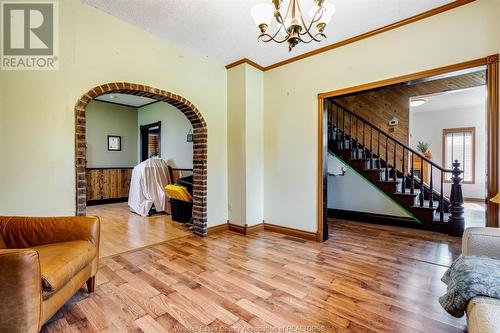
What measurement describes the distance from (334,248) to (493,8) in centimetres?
300

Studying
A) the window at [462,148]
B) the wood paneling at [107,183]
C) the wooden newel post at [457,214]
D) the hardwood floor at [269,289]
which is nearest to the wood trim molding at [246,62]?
the hardwood floor at [269,289]

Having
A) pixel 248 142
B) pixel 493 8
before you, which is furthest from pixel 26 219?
pixel 493 8

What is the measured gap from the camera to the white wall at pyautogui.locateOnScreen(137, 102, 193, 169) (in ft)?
18.5

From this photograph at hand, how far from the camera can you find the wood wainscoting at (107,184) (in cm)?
625

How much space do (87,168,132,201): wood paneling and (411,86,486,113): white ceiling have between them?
810cm

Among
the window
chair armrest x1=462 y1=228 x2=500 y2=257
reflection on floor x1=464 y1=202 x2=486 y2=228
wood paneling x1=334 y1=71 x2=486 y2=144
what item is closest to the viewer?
chair armrest x1=462 y1=228 x2=500 y2=257

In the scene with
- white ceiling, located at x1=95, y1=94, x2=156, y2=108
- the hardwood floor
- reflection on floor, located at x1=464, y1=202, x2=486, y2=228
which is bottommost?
→ the hardwood floor

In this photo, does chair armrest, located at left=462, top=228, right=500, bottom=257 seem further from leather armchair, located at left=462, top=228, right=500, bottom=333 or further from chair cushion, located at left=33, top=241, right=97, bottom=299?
chair cushion, located at left=33, top=241, right=97, bottom=299

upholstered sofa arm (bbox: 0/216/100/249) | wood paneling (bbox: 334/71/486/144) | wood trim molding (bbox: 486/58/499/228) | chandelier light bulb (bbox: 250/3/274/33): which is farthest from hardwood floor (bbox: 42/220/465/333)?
wood paneling (bbox: 334/71/486/144)

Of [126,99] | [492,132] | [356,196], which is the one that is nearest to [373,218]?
[356,196]

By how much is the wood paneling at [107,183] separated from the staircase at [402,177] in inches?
227

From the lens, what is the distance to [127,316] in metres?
1.76

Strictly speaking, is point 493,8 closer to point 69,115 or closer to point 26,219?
point 69,115
